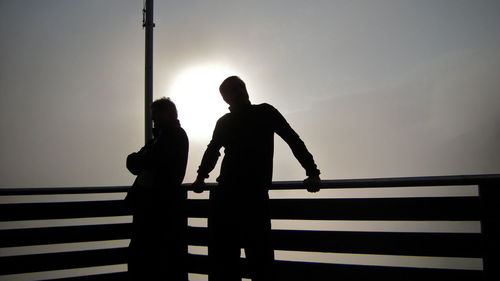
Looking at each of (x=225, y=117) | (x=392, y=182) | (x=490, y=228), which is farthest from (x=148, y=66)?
(x=490, y=228)

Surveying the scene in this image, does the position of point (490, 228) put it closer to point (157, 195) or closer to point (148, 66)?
point (157, 195)

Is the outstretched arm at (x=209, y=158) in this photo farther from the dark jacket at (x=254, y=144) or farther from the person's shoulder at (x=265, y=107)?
the person's shoulder at (x=265, y=107)

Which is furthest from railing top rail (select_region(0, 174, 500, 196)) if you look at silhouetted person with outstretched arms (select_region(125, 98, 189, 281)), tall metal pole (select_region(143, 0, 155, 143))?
tall metal pole (select_region(143, 0, 155, 143))

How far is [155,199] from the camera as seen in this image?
8.24 feet

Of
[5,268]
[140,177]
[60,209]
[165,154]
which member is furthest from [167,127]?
[5,268]

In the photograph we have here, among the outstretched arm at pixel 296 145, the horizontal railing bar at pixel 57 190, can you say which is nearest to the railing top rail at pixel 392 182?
the horizontal railing bar at pixel 57 190

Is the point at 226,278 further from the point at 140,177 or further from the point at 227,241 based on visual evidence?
the point at 140,177

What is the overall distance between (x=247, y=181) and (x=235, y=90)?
664 mm

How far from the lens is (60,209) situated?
10.9 ft

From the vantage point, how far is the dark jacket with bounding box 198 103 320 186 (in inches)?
Answer: 84.3

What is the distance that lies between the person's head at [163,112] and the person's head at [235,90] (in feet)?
1.93

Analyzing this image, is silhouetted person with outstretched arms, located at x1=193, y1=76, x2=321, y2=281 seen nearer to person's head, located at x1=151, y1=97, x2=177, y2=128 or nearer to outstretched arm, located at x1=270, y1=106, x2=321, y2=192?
outstretched arm, located at x1=270, y1=106, x2=321, y2=192

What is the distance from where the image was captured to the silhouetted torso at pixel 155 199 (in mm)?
2453

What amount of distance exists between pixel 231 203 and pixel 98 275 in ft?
6.95
